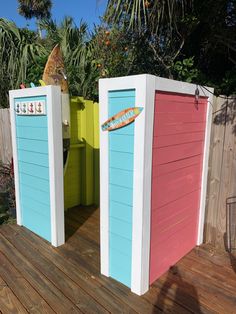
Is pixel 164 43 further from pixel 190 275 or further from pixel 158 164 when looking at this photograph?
pixel 190 275

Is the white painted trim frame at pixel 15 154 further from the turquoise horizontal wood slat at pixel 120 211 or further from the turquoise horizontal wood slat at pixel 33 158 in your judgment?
the turquoise horizontal wood slat at pixel 120 211

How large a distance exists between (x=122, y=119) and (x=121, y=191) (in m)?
0.57

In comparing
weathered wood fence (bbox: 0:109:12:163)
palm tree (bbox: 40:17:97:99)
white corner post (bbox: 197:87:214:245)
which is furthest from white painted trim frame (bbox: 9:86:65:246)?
weathered wood fence (bbox: 0:109:12:163)

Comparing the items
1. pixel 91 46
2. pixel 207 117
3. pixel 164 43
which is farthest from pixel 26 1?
pixel 207 117

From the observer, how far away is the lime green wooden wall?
3.71 meters

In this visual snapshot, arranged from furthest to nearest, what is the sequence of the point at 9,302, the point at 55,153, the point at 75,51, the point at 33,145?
1. the point at 75,51
2. the point at 33,145
3. the point at 55,153
4. the point at 9,302

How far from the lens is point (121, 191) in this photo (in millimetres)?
1965

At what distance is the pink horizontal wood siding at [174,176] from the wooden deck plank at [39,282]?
74 cm

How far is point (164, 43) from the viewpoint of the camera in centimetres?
304

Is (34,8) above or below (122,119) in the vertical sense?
above

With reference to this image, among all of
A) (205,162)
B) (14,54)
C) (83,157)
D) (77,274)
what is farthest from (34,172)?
(14,54)

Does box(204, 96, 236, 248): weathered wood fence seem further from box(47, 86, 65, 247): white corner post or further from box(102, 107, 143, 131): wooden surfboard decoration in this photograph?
box(47, 86, 65, 247): white corner post

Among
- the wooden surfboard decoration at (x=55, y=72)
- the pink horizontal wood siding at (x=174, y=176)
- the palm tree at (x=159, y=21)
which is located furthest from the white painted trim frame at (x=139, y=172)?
the wooden surfboard decoration at (x=55, y=72)

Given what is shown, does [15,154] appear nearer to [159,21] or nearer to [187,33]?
[159,21]
